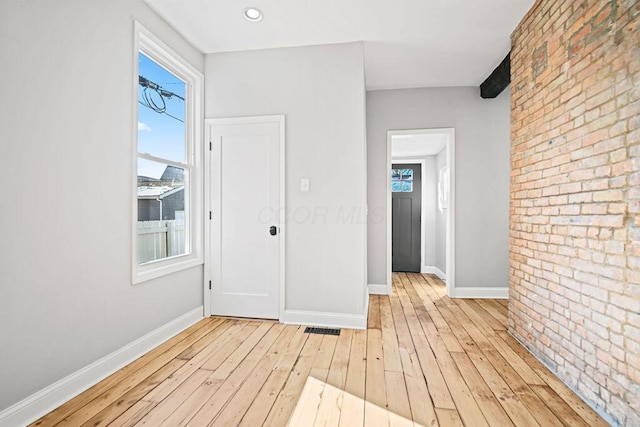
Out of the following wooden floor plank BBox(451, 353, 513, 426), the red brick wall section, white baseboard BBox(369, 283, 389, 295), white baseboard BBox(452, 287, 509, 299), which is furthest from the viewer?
white baseboard BBox(369, 283, 389, 295)

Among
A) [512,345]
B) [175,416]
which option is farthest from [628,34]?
[175,416]

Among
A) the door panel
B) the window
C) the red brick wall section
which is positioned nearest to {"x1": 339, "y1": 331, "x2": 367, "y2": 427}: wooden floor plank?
the red brick wall section

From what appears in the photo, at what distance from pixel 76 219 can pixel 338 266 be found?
6.70 ft

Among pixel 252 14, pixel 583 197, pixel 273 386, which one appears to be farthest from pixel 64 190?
pixel 583 197

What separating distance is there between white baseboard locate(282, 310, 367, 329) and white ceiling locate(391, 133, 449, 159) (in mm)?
2610

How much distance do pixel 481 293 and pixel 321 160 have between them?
2.72 m

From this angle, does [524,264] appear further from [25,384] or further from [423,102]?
[25,384]

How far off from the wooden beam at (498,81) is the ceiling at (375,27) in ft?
0.27

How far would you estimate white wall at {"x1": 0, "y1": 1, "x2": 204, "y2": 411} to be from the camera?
1.55 m

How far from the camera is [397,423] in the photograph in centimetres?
163

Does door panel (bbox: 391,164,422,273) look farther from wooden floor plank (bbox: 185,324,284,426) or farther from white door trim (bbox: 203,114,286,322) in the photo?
wooden floor plank (bbox: 185,324,284,426)

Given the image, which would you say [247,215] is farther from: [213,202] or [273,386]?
[273,386]

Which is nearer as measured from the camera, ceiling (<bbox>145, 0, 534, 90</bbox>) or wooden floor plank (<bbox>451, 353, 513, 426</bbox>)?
wooden floor plank (<bbox>451, 353, 513, 426</bbox>)

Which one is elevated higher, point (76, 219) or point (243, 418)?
point (76, 219)
